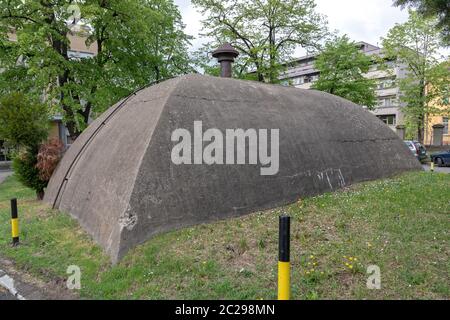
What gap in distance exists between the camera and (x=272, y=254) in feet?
17.7

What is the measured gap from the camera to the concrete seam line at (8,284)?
485 centimetres

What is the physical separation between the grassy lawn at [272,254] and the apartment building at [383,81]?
19.0 metres

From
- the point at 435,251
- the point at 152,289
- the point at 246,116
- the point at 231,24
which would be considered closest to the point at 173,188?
the point at 152,289

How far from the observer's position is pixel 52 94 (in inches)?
603

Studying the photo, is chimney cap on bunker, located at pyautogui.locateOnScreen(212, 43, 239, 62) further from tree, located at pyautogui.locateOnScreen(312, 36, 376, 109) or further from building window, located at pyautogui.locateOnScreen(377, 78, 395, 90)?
building window, located at pyautogui.locateOnScreen(377, 78, 395, 90)

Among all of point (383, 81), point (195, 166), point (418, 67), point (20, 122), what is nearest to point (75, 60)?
point (20, 122)

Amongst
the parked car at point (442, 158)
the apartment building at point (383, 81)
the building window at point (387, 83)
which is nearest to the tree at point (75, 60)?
the apartment building at point (383, 81)

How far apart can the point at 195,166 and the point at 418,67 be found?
28353 mm

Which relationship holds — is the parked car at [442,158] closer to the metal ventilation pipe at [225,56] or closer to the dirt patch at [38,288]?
the metal ventilation pipe at [225,56]

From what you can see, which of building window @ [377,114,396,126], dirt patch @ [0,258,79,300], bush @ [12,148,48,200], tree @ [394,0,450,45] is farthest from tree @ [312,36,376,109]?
building window @ [377,114,396,126]

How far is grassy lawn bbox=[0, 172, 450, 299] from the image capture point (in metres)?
4.48

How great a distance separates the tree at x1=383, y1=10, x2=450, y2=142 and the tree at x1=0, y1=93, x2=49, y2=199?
28203 mm

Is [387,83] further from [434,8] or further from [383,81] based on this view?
[434,8]

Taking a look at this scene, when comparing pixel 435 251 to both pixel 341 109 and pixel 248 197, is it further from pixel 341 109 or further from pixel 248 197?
pixel 341 109
